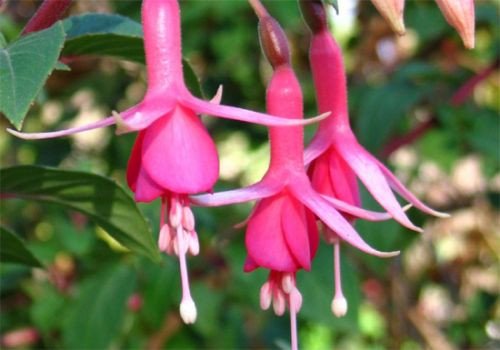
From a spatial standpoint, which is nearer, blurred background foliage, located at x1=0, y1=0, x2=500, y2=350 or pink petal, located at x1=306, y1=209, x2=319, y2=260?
pink petal, located at x1=306, y1=209, x2=319, y2=260

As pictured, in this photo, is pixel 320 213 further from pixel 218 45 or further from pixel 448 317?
pixel 448 317

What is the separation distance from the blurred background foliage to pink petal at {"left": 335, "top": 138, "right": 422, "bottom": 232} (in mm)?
369

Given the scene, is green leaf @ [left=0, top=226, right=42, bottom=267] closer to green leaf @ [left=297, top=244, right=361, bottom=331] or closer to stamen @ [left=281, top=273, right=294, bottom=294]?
stamen @ [left=281, top=273, right=294, bottom=294]

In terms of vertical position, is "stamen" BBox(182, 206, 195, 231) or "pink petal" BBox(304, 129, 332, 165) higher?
"stamen" BBox(182, 206, 195, 231)

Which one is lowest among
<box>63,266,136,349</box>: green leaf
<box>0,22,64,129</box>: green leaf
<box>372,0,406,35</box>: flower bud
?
<box>63,266,136,349</box>: green leaf

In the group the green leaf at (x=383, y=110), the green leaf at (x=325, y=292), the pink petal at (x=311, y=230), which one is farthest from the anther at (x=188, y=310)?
the green leaf at (x=383, y=110)

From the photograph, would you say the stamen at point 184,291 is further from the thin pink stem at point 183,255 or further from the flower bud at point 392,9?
the flower bud at point 392,9

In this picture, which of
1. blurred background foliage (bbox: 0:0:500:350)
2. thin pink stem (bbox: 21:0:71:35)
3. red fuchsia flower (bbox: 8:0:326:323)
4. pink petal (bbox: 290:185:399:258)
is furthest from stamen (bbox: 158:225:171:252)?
blurred background foliage (bbox: 0:0:500:350)

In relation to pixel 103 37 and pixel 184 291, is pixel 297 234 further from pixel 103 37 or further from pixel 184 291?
pixel 103 37

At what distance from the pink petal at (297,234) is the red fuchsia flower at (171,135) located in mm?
69

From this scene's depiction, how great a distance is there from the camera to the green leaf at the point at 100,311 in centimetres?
132

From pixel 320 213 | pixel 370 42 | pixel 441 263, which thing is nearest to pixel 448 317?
pixel 441 263

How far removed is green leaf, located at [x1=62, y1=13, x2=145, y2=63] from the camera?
0.81 meters

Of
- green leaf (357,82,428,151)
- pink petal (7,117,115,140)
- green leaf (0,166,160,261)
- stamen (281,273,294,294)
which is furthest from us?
green leaf (357,82,428,151)
